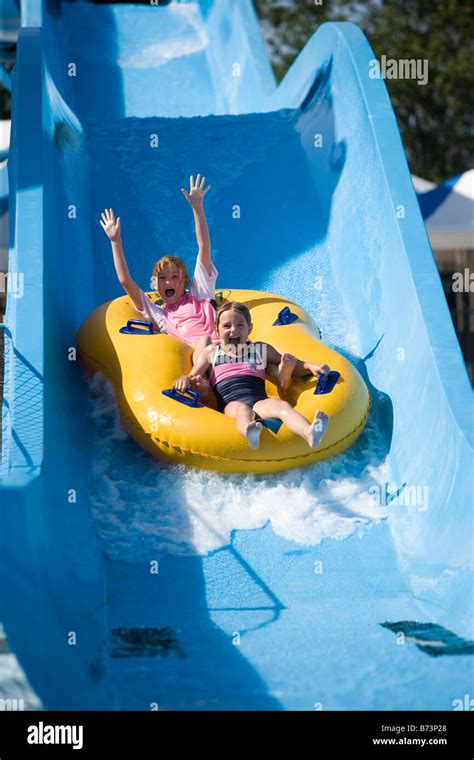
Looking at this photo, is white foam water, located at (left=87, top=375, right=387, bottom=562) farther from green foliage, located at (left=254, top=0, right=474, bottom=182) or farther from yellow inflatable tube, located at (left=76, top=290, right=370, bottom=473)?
green foliage, located at (left=254, top=0, right=474, bottom=182)

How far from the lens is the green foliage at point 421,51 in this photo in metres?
16.2

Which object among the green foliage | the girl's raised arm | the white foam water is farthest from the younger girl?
the green foliage

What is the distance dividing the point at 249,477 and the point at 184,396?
1.38ft

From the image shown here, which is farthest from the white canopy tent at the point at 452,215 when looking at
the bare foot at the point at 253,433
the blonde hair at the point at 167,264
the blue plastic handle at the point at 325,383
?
the bare foot at the point at 253,433

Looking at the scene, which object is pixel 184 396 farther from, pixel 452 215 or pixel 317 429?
pixel 452 215

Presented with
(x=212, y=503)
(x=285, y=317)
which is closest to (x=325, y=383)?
(x=285, y=317)

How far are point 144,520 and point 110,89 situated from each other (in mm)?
4617

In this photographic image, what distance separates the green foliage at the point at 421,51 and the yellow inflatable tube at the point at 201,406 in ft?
40.9

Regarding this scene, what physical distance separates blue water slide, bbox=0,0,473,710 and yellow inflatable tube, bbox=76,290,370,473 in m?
0.09

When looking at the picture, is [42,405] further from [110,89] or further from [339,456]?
[110,89]

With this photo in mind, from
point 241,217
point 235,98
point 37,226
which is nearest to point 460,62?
point 235,98

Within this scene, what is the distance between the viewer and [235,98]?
7.61m

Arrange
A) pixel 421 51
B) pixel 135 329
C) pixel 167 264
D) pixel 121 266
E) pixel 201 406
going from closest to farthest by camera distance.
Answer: pixel 201 406 < pixel 135 329 < pixel 121 266 < pixel 167 264 < pixel 421 51

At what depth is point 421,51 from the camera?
1625cm
